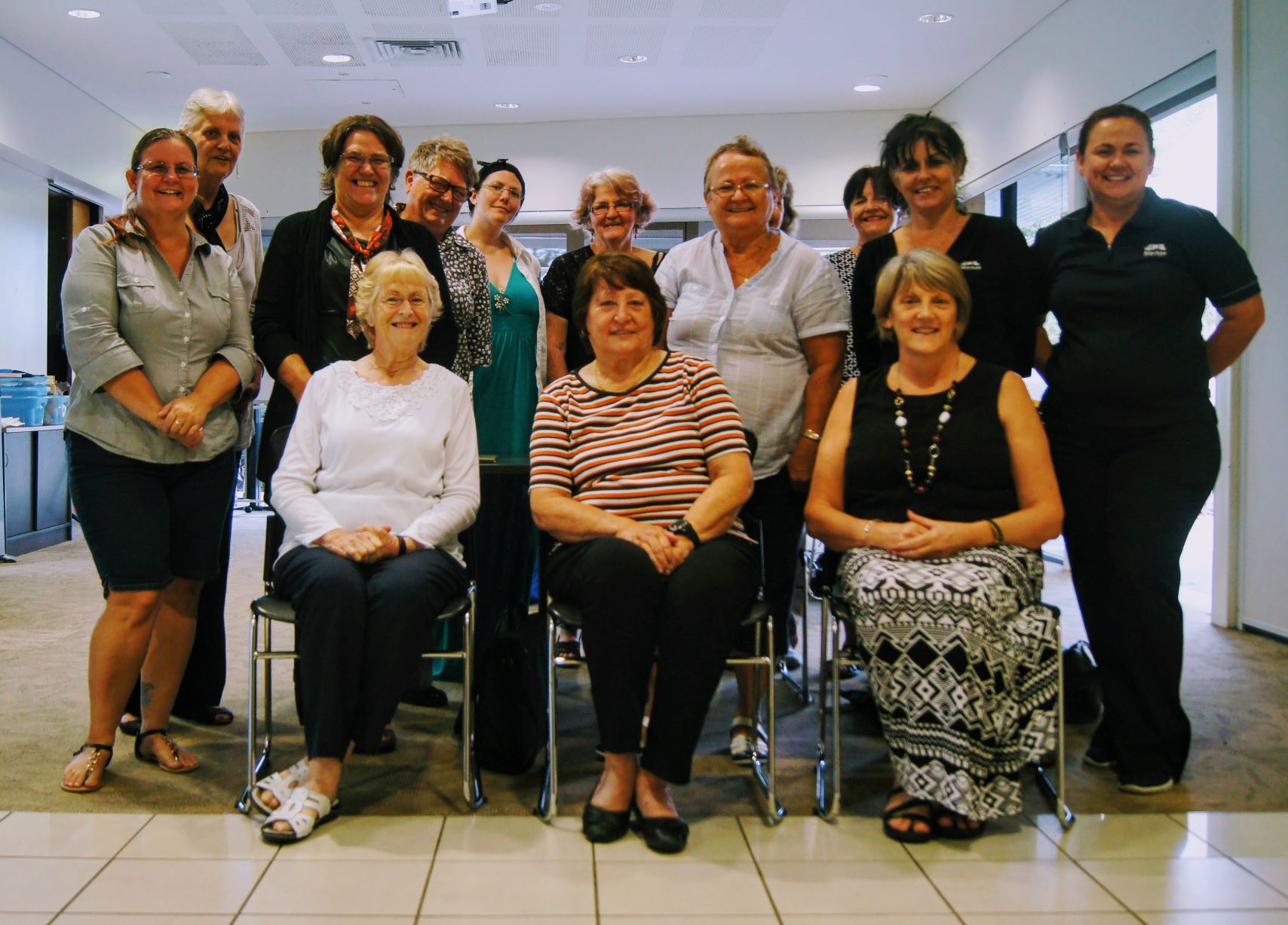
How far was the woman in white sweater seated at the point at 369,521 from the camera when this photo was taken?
2150mm

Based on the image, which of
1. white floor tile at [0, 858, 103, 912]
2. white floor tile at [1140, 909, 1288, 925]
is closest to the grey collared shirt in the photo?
white floor tile at [0, 858, 103, 912]

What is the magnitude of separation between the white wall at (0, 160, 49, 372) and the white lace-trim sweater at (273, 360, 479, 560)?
6.11 metres

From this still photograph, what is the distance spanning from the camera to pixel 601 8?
5887mm

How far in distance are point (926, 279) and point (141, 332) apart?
191cm

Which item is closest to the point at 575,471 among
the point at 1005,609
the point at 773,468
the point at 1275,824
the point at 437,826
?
the point at 773,468

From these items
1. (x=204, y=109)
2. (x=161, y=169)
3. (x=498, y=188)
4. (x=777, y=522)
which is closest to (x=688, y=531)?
(x=777, y=522)

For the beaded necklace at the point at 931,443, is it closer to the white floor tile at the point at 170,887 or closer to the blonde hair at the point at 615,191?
the blonde hair at the point at 615,191

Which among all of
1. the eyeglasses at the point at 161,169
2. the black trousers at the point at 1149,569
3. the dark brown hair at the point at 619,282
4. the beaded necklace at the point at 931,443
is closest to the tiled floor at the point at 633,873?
the black trousers at the point at 1149,569

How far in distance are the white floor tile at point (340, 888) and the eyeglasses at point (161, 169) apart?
Answer: 1.61 meters

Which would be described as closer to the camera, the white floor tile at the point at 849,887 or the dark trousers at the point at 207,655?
the white floor tile at the point at 849,887

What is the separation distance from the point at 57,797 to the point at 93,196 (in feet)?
23.9

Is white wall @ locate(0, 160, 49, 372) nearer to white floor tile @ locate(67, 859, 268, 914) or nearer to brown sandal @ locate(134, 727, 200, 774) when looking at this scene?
brown sandal @ locate(134, 727, 200, 774)

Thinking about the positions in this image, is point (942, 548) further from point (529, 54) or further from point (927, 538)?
point (529, 54)

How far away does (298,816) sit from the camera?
212 centimetres
